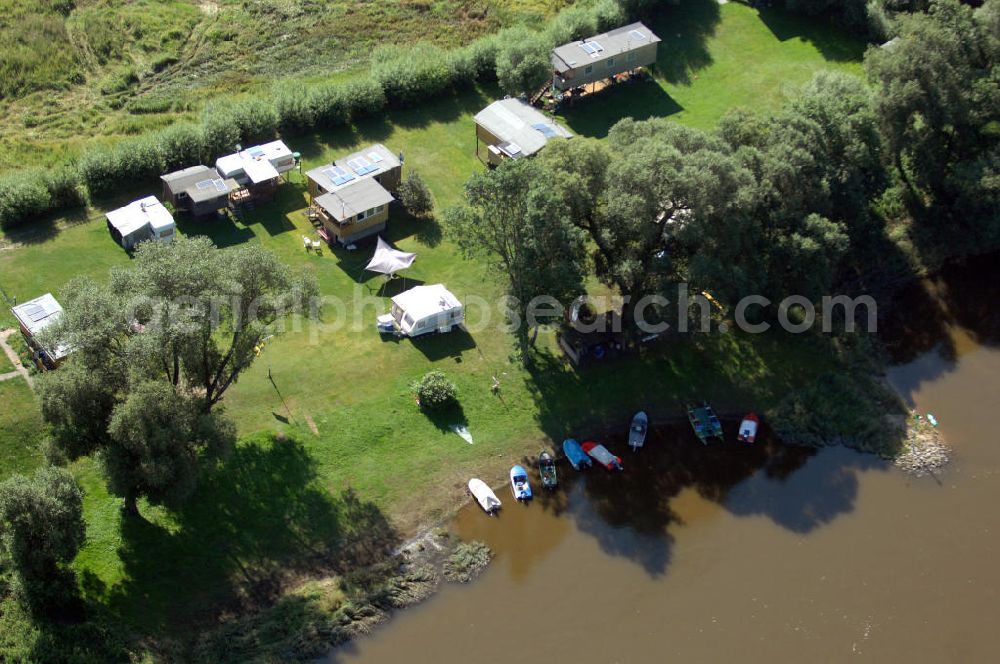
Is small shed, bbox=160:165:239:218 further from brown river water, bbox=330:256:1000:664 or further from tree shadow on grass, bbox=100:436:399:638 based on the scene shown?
brown river water, bbox=330:256:1000:664

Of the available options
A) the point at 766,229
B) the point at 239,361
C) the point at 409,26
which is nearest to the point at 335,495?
the point at 239,361

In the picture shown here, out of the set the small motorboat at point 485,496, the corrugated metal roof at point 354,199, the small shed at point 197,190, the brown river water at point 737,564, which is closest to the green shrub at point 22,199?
the small shed at point 197,190

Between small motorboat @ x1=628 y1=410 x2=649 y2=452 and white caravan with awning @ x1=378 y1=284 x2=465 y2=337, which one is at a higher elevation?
white caravan with awning @ x1=378 y1=284 x2=465 y2=337

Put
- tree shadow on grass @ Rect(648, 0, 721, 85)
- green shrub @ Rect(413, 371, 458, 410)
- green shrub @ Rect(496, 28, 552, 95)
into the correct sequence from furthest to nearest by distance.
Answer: tree shadow on grass @ Rect(648, 0, 721, 85) < green shrub @ Rect(496, 28, 552, 95) < green shrub @ Rect(413, 371, 458, 410)

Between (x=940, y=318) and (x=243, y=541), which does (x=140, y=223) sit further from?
(x=940, y=318)

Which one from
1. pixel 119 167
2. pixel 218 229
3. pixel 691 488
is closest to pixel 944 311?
pixel 691 488

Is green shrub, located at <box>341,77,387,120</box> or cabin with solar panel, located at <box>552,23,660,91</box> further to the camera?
cabin with solar panel, located at <box>552,23,660,91</box>

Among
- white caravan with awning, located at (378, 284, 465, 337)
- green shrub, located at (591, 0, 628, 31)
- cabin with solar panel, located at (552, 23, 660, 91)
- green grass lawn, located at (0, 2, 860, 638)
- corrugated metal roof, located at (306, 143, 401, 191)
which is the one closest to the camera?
green grass lawn, located at (0, 2, 860, 638)

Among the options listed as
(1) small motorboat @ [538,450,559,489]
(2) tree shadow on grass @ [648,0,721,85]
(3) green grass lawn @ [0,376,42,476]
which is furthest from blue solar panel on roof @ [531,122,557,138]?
(3) green grass lawn @ [0,376,42,476]
